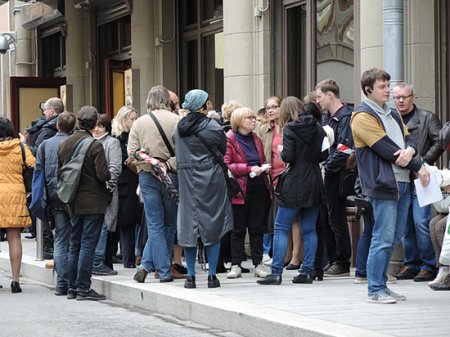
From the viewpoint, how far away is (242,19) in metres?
16.9

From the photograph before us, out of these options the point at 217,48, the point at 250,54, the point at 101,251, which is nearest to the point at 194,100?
the point at 101,251

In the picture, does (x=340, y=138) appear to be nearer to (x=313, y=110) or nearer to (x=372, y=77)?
(x=313, y=110)

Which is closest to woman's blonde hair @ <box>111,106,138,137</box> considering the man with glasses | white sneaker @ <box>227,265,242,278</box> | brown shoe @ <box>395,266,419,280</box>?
white sneaker @ <box>227,265,242,278</box>

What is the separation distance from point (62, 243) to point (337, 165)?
308 cm

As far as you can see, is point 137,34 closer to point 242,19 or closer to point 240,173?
point 242,19

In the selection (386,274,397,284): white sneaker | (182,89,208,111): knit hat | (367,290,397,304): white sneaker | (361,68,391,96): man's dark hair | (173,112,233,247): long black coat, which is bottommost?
(386,274,397,284): white sneaker

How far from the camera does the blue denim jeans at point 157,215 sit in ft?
40.5

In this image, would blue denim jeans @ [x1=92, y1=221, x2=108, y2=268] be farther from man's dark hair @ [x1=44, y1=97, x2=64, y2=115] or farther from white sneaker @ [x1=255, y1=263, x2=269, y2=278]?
man's dark hair @ [x1=44, y1=97, x2=64, y2=115]

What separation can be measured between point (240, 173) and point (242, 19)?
15.8ft

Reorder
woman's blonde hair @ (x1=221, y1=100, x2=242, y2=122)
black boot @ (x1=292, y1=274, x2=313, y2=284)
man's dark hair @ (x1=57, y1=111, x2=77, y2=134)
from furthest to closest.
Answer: woman's blonde hair @ (x1=221, y1=100, x2=242, y2=122), man's dark hair @ (x1=57, y1=111, x2=77, y2=134), black boot @ (x1=292, y1=274, x2=313, y2=284)

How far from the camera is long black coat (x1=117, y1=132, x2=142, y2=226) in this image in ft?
46.4

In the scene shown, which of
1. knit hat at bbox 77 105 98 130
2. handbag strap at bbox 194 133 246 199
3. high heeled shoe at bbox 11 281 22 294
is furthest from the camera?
high heeled shoe at bbox 11 281 22 294

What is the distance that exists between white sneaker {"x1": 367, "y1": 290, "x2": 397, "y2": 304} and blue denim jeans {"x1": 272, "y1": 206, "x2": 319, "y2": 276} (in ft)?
5.89

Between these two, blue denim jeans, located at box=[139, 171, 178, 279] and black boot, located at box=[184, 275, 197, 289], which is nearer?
black boot, located at box=[184, 275, 197, 289]
